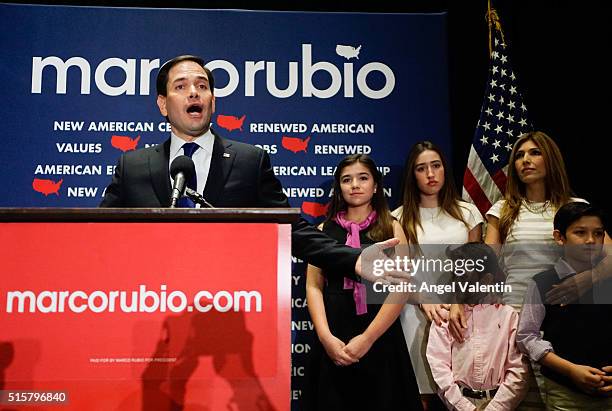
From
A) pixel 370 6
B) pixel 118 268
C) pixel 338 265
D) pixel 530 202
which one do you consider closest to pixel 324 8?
pixel 370 6

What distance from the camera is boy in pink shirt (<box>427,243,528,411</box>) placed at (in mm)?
3008

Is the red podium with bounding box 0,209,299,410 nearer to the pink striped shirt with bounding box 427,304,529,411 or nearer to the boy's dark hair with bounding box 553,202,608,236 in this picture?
the pink striped shirt with bounding box 427,304,529,411

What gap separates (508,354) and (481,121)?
5.71ft

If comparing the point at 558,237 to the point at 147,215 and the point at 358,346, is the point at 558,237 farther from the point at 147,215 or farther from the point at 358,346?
the point at 147,215

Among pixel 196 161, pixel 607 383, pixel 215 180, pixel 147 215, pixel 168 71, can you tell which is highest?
pixel 168 71

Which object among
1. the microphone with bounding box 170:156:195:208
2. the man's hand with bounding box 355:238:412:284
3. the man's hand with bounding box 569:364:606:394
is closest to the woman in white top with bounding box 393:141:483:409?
the man's hand with bounding box 569:364:606:394

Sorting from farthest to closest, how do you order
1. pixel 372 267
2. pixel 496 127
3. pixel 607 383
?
pixel 496 127, pixel 607 383, pixel 372 267

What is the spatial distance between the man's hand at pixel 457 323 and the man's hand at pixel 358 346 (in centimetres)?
36

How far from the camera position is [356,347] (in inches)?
123

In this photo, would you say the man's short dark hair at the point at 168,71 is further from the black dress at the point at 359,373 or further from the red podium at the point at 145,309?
the red podium at the point at 145,309

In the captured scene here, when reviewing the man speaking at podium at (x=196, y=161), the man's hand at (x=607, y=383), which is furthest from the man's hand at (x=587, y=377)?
the man speaking at podium at (x=196, y=161)

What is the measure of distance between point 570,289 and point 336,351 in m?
1.02

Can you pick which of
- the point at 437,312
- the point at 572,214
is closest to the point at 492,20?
the point at 572,214

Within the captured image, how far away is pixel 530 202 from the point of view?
3586 millimetres
